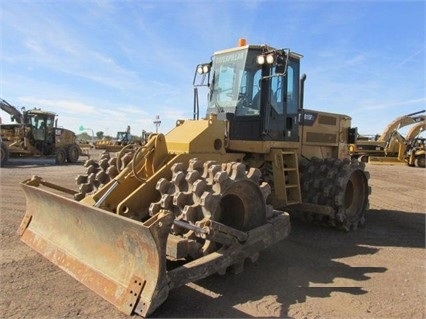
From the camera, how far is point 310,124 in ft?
25.3

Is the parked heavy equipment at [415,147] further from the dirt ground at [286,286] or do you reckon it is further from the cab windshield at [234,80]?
the cab windshield at [234,80]

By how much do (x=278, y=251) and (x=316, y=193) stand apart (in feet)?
5.54

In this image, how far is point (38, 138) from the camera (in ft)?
72.2

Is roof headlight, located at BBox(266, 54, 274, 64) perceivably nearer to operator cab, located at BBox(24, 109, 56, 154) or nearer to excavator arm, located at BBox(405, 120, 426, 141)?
operator cab, located at BBox(24, 109, 56, 154)

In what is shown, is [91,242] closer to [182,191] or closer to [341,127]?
[182,191]

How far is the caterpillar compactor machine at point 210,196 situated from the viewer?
3936 millimetres

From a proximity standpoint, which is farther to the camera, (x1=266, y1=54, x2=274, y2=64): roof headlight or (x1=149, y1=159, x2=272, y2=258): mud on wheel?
(x1=266, y1=54, x2=274, y2=64): roof headlight

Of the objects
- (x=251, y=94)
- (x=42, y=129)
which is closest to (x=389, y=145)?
(x=42, y=129)

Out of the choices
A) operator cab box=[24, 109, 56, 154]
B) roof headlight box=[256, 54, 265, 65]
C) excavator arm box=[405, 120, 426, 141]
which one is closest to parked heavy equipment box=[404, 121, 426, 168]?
excavator arm box=[405, 120, 426, 141]

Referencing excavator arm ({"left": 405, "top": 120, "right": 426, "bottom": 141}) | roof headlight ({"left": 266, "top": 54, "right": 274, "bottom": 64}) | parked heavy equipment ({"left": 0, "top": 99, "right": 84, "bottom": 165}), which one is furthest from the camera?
excavator arm ({"left": 405, "top": 120, "right": 426, "bottom": 141})

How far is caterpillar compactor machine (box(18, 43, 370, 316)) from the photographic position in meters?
3.94

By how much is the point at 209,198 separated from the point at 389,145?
2612cm

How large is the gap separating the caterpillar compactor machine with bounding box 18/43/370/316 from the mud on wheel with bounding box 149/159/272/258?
0.01m

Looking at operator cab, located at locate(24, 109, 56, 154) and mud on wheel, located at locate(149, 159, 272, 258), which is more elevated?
operator cab, located at locate(24, 109, 56, 154)
